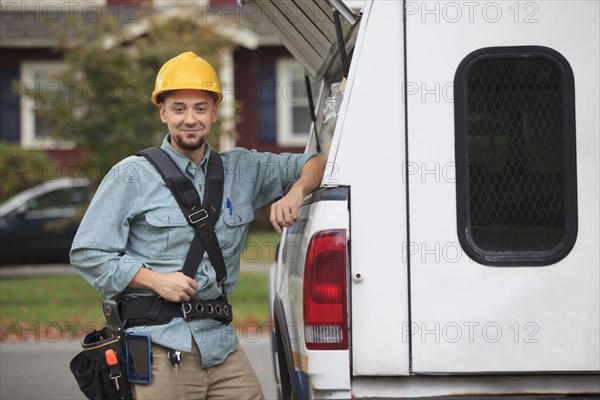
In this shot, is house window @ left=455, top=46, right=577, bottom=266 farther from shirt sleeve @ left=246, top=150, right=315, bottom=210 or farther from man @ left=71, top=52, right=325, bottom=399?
shirt sleeve @ left=246, top=150, right=315, bottom=210

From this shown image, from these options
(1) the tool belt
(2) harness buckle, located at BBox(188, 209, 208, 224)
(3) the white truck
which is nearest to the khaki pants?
(1) the tool belt

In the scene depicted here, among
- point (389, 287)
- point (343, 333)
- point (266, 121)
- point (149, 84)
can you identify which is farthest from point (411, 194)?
point (266, 121)

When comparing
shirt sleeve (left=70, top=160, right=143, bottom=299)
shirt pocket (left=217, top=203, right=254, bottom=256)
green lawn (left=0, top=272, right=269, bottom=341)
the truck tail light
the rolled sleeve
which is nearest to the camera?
the truck tail light

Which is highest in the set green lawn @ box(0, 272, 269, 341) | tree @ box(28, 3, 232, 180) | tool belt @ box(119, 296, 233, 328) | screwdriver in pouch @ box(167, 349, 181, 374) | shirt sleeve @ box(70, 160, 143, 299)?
tree @ box(28, 3, 232, 180)

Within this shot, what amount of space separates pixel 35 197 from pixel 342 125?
14.5m

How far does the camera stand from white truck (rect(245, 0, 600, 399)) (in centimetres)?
360

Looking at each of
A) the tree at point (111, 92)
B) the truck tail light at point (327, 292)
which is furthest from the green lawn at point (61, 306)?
the truck tail light at point (327, 292)

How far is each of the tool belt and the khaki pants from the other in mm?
111

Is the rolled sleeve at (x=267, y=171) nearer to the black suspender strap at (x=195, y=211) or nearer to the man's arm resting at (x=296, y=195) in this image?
the man's arm resting at (x=296, y=195)

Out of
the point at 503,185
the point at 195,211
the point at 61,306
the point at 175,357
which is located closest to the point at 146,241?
the point at 195,211

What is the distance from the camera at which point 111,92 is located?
13484 mm

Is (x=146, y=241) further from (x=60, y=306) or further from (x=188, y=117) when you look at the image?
(x=60, y=306)

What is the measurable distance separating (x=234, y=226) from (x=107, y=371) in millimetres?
763

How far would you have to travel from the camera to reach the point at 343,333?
360cm
